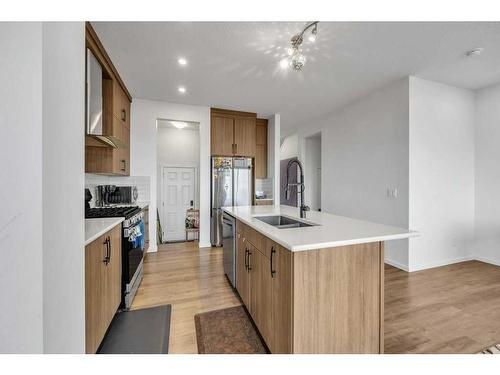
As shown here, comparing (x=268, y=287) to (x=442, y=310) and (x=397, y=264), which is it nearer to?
(x=442, y=310)

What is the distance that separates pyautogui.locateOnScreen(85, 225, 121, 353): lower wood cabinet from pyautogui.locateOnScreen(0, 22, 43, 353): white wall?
817 millimetres

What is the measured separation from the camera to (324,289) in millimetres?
1188

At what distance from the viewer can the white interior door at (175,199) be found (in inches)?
194

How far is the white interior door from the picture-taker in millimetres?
4934

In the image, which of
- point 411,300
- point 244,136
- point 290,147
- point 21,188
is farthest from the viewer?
point 290,147

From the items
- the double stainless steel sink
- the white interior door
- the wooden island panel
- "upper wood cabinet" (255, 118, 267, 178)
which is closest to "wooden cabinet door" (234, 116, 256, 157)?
"upper wood cabinet" (255, 118, 267, 178)

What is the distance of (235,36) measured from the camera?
2.05m

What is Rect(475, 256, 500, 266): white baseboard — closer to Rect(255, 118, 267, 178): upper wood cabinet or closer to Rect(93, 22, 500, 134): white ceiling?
Rect(93, 22, 500, 134): white ceiling

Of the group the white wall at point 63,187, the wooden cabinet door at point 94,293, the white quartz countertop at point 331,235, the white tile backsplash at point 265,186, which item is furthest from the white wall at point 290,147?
the white wall at point 63,187

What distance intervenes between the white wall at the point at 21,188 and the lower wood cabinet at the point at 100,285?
0.82m

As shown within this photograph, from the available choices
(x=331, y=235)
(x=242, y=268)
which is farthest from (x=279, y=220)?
(x=331, y=235)

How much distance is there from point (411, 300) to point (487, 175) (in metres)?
2.57
